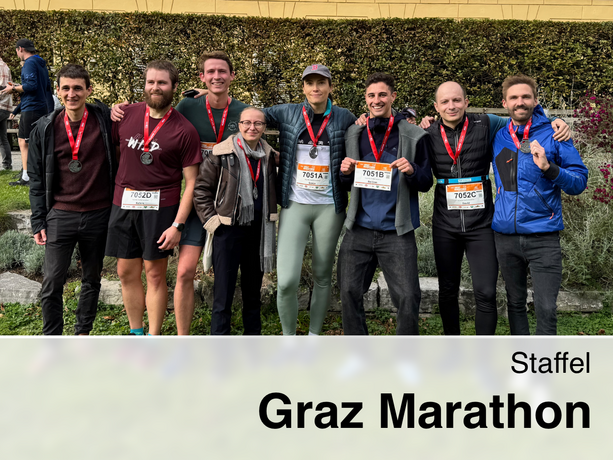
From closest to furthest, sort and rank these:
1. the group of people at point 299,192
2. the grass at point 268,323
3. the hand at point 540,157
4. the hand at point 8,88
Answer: the hand at point 540,157 < the group of people at point 299,192 < the grass at point 268,323 < the hand at point 8,88

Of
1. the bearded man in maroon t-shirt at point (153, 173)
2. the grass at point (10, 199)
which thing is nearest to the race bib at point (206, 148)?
the bearded man in maroon t-shirt at point (153, 173)

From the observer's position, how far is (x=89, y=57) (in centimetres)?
938

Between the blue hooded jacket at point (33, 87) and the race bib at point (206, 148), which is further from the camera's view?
the blue hooded jacket at point (33, 87)

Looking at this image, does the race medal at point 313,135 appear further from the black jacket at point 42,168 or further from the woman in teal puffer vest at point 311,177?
the black jacket at point 42,168

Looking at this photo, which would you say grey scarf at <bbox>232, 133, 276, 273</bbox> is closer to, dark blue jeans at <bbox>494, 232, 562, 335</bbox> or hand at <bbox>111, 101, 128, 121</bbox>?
hand at <bbox>111, 101, 128, 121</bbox>

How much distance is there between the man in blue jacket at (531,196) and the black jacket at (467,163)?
0.08 meters

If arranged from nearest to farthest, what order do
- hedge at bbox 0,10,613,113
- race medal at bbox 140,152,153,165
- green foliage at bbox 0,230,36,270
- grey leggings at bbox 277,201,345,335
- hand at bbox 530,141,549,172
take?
hand at bbox 530,141,549,172
race medal at bbox 140,152,153,165
grey leggings at bbox 277,201,345,335
green foliage at bbox 0,230,36,270
hedge at bbox 0,10,613,113

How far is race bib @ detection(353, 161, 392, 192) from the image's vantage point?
11.6 ft

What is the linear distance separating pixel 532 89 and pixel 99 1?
32.0ft

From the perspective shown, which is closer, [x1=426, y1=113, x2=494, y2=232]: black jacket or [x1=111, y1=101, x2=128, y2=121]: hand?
[x1=426, y1=113, x2=494, y2=232]: black jacket

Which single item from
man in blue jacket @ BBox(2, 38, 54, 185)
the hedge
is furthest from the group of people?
the hedge

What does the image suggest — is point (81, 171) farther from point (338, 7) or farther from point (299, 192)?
point (338, 7)

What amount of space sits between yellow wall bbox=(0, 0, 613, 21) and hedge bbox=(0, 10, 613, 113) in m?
0.98

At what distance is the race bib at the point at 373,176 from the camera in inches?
139
